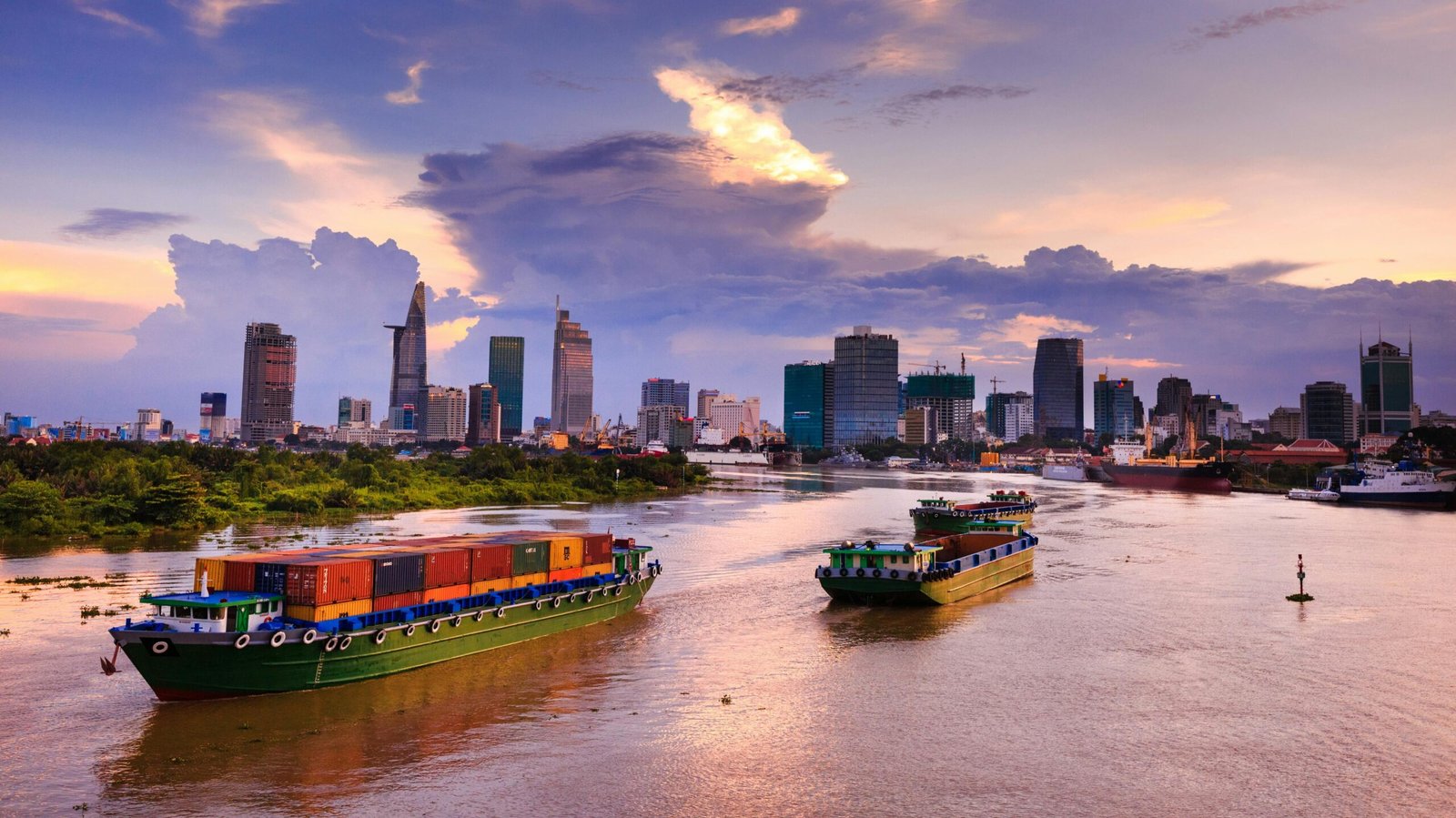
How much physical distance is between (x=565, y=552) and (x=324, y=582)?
14246mm

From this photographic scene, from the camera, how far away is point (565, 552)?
4425cm

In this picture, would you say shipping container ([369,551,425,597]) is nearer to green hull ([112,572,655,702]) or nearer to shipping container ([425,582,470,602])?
shipping container ([425,582,470,602])

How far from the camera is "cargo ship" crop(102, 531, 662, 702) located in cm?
2948

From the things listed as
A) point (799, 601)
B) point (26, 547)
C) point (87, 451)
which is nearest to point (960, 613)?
point (799, 601)

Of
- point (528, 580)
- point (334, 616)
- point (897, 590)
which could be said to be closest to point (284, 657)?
point (334, 616)

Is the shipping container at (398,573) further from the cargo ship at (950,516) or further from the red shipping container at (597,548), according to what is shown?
the cargo ship at (950,516)

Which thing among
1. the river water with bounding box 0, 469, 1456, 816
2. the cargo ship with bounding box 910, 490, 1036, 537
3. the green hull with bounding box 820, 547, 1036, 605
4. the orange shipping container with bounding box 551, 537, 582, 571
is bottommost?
the river water with bounding box 0, 469, 1456, 816

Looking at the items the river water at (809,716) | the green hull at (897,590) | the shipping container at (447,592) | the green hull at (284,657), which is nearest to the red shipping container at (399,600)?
the shipping container at (447,592)

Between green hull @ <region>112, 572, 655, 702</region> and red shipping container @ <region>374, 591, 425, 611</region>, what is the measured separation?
1.13 metres

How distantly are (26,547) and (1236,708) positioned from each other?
72428mm

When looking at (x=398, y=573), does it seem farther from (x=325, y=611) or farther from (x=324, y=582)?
A: (x=324, y=582)

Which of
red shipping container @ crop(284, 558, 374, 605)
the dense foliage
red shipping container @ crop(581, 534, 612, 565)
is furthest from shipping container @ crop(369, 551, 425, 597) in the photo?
the dense foliage

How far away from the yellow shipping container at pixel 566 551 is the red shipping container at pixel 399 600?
8462 mm

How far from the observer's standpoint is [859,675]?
119ft
